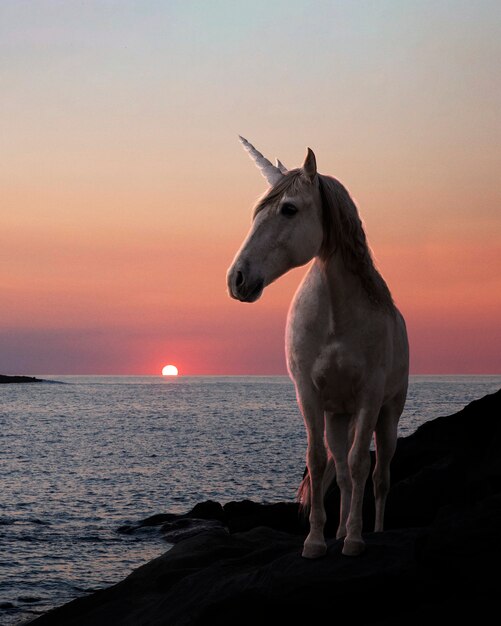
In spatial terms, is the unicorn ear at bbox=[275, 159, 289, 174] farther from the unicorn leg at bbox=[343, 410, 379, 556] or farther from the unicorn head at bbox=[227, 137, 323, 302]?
the unicorn leg at bbox=[343, 410, 379, 556]

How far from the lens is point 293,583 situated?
261 inches

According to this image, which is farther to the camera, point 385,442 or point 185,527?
point 185,527

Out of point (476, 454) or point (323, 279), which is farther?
point (476, 454)

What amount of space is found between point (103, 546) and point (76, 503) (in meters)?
8.98

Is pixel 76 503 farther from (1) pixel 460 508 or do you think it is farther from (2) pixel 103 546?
(1) pixel 460 508

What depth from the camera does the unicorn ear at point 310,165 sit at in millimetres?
5230

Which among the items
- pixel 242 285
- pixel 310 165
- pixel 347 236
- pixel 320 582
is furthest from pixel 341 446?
pixel 310 165

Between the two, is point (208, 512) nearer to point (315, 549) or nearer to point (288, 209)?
point (315, 549)

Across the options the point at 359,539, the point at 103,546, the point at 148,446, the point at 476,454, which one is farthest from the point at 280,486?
the point at 359,539

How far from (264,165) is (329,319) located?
1281 millimetres

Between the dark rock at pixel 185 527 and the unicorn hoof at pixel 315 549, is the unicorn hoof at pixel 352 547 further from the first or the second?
the dark rock at pixel 185 527

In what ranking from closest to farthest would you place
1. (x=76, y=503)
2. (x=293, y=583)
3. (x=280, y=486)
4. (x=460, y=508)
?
1. (x=293, y=583)
2. (x=460, y=508)
3. (x=76, y=503)
4. (x=280, y=486)

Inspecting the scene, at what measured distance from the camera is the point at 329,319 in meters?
5.83

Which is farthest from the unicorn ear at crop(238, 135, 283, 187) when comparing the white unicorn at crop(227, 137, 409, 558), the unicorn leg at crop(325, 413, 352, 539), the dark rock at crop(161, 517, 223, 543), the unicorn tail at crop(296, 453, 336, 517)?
the dark rock at crop(161, 517, 223, 543)
